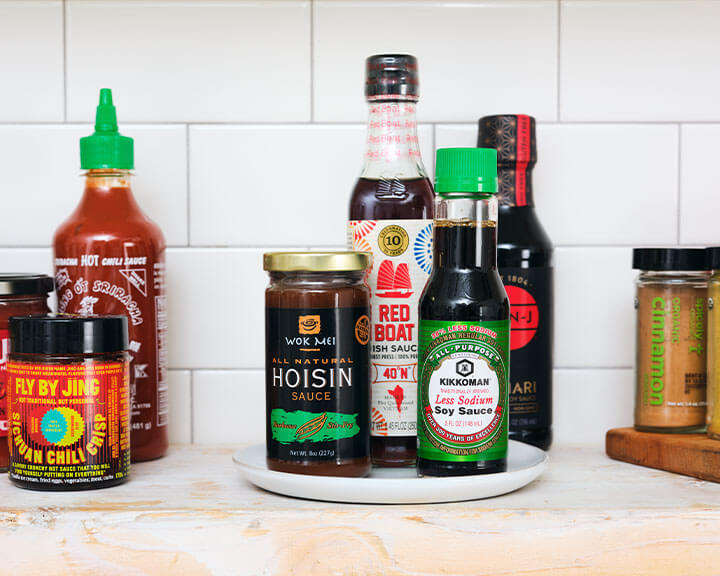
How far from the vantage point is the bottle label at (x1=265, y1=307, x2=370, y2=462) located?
66 cm

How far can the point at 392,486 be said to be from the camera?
64 cm

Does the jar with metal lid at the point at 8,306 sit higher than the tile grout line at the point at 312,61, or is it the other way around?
the tile grout line at the point at 312,61

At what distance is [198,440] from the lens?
37.6 inches

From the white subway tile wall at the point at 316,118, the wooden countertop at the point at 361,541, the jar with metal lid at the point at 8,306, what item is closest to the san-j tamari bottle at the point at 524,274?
the white subway tile wall at the point at 316,118

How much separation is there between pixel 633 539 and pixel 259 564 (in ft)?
0.91

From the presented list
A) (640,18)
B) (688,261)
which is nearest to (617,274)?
(688,261)

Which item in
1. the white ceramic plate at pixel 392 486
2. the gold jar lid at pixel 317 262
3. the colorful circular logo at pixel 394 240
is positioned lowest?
the white ceramic plate at pixel 392 486

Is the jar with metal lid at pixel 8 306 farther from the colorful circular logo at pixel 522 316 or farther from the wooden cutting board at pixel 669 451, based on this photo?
the wooden cutting board at pixel 669 451

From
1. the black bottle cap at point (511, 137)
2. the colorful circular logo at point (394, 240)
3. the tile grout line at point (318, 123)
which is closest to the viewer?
the colorful circular logo at point (394, 240)

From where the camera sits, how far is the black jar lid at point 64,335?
669mm

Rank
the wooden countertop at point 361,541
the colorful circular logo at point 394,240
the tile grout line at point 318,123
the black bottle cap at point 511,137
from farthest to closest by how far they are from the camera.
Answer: the tile grout line at point 318,123
the black bottle cap at point 511,137
the colorful circular logo at point 394,240
the wooden countertop at point 361,541

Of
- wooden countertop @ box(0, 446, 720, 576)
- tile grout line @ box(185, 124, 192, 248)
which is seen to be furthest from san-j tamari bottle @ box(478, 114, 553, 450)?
tile grout line @ box(185, 124, 192, 248)

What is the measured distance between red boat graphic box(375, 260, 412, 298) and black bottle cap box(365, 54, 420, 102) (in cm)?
15

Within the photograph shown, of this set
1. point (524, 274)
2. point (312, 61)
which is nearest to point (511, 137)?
point (524, 274)
